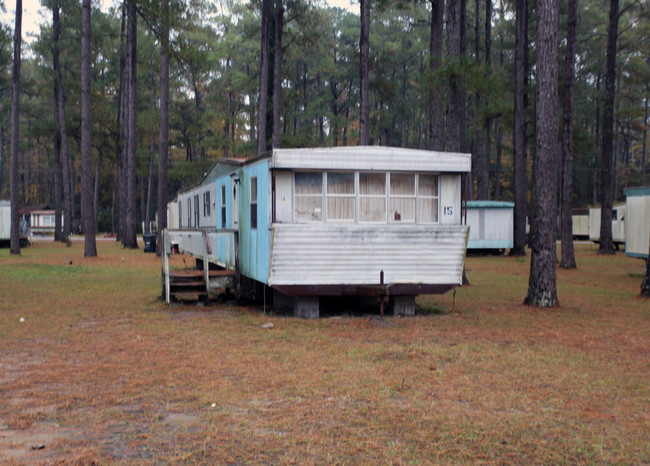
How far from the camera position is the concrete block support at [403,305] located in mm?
10859

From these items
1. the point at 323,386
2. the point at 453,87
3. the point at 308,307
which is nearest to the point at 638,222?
the point at 453,87

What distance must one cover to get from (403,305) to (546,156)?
374cm

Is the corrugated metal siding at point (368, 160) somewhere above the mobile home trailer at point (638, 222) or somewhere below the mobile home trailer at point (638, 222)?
above

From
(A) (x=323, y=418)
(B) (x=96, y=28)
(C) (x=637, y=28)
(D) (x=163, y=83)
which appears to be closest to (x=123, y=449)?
(A) (x=323, y=418)

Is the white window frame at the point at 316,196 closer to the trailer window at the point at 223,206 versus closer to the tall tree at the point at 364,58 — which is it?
the trailer window at the point at 223,206

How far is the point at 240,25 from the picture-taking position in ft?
159

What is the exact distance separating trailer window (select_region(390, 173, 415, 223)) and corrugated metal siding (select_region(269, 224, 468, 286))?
359 mm

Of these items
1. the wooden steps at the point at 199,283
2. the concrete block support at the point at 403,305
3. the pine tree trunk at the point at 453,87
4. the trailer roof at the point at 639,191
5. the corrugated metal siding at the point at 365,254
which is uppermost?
the pine tree trunk at the point at 453,87

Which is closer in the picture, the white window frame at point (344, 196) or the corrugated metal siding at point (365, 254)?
the corrugated metal siding at point (365, 254)

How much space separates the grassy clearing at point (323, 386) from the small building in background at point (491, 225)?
16250mm

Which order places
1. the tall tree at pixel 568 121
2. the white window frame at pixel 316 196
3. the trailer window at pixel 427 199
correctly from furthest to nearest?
the tall tree at pixel 568 121
the trailer window at pixel 427 199
the white window frame at pixel 316 196

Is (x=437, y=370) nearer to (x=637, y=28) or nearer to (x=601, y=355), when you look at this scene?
(x=601, y=355)

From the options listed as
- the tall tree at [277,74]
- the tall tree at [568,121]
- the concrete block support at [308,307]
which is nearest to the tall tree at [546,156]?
the concrete block support at [308,307]

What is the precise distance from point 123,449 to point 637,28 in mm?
45056
